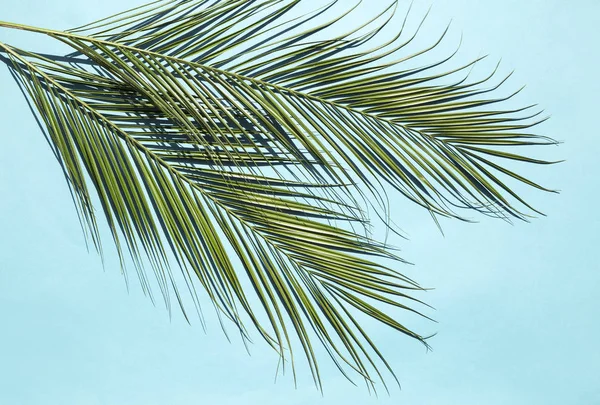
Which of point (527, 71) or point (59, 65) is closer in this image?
point (59, 65)

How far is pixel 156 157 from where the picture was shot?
1.61m

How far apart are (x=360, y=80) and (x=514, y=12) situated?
349 centimetres

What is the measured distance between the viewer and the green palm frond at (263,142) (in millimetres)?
1443

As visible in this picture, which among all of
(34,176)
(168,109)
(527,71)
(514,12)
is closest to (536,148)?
(527,71)

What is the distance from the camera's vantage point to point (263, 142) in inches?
58.4

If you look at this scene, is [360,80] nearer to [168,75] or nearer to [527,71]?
[168,75]

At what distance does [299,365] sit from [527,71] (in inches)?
94.3

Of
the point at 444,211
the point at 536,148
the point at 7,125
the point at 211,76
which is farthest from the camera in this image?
the point at 536,148

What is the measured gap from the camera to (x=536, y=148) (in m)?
4.63

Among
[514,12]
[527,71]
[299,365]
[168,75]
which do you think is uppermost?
[514,12]

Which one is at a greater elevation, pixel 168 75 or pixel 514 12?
pixel 514 12

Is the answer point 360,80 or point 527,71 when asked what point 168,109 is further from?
point 527,71

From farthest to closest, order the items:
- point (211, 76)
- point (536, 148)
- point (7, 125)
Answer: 1. point (536, 148)
2. point (7, 125)
3. point (211, 76)

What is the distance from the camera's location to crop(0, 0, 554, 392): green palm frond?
1443 mm
